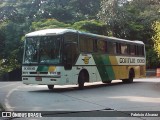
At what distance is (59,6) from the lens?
154 ft

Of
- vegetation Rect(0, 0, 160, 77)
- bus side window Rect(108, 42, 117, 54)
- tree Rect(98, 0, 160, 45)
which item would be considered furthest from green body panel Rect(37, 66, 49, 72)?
tree Rect(98, 0, 160, 45)

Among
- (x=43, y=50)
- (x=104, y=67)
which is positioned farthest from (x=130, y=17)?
(x=43, y=50)

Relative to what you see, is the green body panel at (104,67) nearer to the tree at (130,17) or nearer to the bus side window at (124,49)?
the bus side window at (124,49)

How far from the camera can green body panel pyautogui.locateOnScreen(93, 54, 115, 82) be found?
2117cm

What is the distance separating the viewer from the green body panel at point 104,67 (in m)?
21.2

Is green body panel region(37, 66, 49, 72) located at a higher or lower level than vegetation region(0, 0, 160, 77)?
lower

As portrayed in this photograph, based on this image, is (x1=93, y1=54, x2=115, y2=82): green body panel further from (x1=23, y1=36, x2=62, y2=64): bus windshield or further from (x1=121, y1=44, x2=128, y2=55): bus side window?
(x1=23, y1=36, x2=62, y2=64): bus windshield

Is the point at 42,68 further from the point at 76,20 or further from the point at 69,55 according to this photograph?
the point at 76,20

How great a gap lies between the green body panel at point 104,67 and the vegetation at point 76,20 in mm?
15495

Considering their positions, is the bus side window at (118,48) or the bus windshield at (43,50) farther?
the bus side window at (118,48)

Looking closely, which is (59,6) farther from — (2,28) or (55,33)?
(55,33)

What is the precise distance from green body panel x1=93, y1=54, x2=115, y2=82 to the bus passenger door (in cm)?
236

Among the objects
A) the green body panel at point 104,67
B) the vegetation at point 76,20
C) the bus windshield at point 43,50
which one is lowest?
the green body panel at point 104,67

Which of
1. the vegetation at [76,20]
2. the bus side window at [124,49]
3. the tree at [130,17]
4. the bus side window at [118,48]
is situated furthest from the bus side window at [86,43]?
the tree at [130,17]
